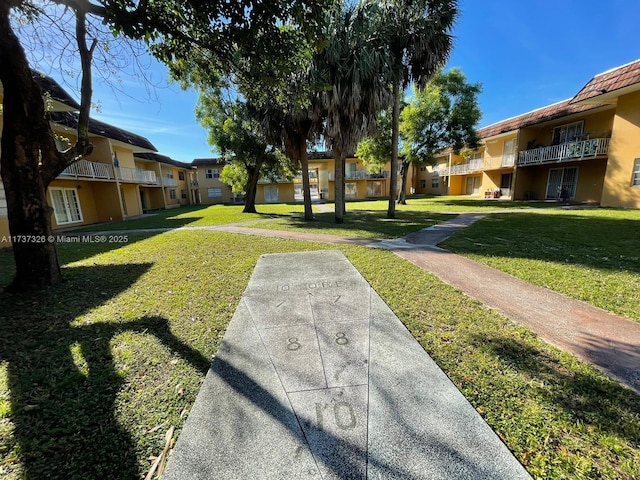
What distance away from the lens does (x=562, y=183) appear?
20547 millimetres

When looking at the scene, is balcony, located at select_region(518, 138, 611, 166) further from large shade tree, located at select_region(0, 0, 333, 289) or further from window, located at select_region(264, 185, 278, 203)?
window, located at select_region(264, 185, 278, 203)

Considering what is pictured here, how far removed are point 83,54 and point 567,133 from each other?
2670 cm

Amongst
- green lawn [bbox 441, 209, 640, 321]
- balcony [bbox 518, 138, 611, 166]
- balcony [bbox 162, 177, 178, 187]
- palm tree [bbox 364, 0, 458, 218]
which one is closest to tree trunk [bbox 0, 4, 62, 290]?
green lawn [bbox 441, 209, 640, 321]

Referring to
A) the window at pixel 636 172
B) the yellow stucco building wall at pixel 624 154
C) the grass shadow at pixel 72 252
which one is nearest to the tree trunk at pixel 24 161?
the grass shadow at pixel 72 252

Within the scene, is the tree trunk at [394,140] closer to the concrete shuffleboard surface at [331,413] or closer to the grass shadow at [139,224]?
the concrete shuffleboard surface at [331,413]

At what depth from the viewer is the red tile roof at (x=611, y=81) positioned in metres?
12.4

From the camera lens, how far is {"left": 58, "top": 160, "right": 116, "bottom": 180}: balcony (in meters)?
15.5

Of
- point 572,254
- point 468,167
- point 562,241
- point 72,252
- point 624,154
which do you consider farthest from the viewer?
point 468,167

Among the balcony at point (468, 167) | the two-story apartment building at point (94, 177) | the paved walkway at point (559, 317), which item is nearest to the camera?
the paved walkway at point (559, 317)

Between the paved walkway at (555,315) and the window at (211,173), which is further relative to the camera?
the window at (211,173)

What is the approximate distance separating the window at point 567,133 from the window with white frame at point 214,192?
1453 inches

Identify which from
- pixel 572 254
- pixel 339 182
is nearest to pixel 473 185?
pixel 339 182

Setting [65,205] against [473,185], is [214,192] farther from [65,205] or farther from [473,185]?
[473,185]

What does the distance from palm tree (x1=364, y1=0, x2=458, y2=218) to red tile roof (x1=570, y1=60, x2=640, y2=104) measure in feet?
29.1
